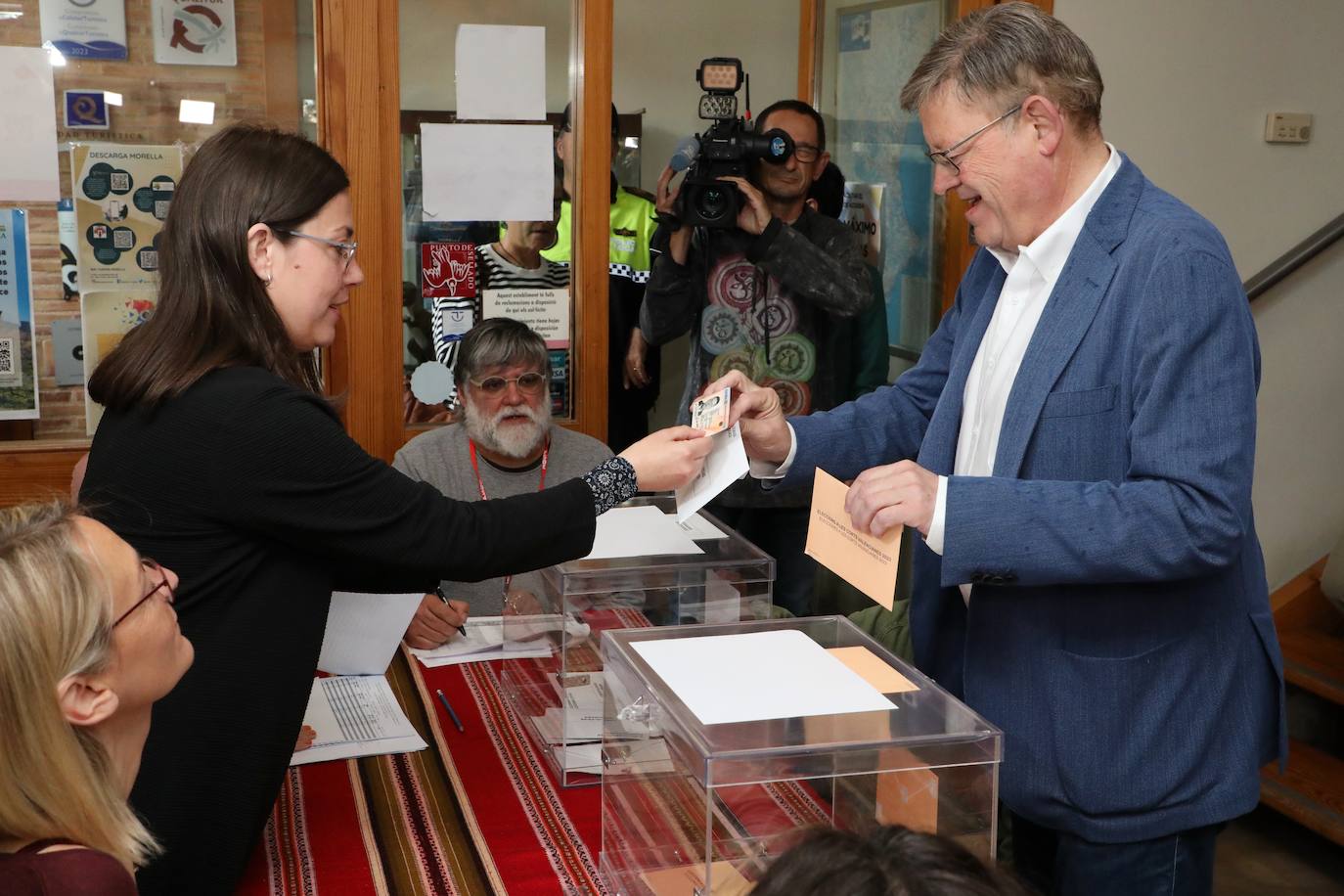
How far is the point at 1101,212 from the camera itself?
1.64 meters

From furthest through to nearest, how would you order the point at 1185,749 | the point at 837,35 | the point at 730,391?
1. the point at 837,35
2. the point at 730,391
3. the point at 1185,749

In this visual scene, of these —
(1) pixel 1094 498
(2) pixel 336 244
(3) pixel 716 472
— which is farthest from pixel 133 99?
(1) pixel 1094 498

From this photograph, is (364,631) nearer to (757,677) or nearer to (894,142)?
(757,677)

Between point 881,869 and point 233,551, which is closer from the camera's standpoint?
point 881,869

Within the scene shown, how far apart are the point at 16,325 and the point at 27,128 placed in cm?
45

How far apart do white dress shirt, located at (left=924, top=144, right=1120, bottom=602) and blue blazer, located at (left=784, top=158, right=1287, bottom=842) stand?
0.04 m

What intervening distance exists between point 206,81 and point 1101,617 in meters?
2.50

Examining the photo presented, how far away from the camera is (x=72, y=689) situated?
3.92 ft

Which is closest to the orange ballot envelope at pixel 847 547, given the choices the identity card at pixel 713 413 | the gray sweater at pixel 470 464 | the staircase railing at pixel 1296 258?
the identity card at pixel 713 413

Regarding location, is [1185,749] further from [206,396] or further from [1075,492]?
[206,396]

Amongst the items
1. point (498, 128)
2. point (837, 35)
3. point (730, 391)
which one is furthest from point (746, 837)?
point (837, 35)

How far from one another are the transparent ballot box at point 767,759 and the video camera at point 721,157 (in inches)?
83.0

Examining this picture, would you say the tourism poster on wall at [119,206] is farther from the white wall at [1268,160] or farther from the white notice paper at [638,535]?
the white wall at [1268,160]

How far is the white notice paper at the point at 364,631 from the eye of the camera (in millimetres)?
2117
